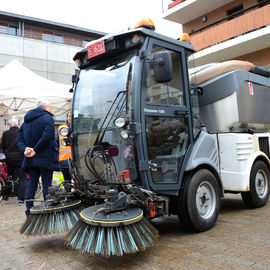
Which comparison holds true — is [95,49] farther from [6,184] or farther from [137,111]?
[6,184]

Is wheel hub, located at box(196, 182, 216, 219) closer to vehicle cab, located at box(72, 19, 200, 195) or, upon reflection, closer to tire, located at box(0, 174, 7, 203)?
vehicle cab, located at box(72, 19, 200, 195)

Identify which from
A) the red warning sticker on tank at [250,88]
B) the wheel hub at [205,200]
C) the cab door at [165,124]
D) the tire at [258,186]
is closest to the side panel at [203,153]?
the cab door at [165,124]

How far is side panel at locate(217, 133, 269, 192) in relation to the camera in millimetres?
4609

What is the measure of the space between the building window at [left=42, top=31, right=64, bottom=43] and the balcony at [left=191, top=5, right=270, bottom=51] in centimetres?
1339

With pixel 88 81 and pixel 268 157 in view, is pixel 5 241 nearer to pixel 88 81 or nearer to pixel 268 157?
pixel 88 81

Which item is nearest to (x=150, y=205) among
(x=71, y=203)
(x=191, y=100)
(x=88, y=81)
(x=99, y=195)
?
(x=99, y=195)

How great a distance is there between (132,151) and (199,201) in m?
1.18

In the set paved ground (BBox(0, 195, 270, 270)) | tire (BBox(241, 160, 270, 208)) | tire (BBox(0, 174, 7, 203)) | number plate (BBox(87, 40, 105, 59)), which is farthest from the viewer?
tire (BBox(0, 174, 7, 203))

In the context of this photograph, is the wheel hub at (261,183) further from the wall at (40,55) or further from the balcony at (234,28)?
the wall at (40,55)

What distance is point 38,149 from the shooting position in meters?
4.21

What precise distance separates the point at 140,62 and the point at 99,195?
163 cm

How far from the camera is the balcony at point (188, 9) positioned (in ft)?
52.3

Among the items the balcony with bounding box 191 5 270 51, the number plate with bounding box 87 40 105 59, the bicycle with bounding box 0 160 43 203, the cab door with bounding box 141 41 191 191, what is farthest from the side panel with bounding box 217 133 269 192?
the balcony with bounding box 191 5 270 51

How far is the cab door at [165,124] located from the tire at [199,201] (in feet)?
0.53
